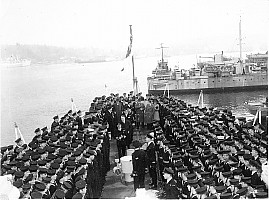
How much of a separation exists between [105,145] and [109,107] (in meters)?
2.50

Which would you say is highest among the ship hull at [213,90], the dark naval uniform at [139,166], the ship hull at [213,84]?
the dark naval uniform at [139,166]

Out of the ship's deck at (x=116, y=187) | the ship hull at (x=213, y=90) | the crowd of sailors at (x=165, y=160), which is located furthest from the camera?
the ship hull at (x=213, y=90)

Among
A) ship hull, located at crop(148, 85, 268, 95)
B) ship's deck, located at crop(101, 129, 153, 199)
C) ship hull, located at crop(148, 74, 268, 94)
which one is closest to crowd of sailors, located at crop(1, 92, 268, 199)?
ship's deck, located at crop(101, 129, 153, 199)

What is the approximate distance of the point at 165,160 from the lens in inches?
220

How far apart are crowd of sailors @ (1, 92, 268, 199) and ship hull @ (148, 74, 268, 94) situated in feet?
70.7

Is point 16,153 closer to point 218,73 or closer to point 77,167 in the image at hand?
point 77,167

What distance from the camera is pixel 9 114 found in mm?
32250

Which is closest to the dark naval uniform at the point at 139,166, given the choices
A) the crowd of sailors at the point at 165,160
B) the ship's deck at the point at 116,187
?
the crowd of sailors at the point at 165,160

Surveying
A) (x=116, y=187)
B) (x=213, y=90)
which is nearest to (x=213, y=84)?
(x=213, y=90)

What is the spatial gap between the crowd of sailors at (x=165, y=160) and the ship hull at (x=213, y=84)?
2155 cm

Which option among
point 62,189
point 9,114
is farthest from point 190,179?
point 9,114

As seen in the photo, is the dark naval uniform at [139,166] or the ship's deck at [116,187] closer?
the dark naval uniform at [139,166]

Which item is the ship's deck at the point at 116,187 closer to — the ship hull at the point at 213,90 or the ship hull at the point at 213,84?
the ship hull at the point at 213,84

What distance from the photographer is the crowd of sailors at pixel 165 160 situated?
4.36m
